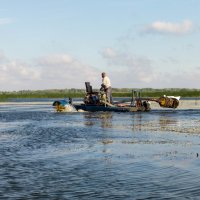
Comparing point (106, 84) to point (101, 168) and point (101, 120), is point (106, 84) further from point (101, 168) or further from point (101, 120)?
point (101, 168)

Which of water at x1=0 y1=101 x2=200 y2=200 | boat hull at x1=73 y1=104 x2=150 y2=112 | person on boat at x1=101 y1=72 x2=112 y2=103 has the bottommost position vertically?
water at x1=0 y1=101 x2=200 y2=200

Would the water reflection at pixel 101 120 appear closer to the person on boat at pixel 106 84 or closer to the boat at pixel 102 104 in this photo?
the boat at pixel 102 104

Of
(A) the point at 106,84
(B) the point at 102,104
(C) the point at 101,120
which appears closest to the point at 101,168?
(C) the point at 101,120

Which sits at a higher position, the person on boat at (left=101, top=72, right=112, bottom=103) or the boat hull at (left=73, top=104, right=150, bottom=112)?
the person on boat at (left=101, top=72, right=112, bottom=103)

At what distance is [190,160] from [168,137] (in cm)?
789

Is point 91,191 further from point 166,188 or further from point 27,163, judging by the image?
point 27,163

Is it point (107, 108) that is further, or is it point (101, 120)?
point (107, 108)

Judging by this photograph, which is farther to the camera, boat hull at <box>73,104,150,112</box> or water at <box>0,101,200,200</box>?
boat hull at <box>73,104,150,112</box>

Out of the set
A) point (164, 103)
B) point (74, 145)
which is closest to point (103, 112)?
point (164, 103)

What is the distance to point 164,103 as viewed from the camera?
49.2 metres

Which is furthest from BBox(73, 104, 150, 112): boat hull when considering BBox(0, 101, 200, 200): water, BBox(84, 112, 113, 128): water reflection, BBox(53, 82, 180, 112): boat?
BBox(0, 101, 200, 200): water

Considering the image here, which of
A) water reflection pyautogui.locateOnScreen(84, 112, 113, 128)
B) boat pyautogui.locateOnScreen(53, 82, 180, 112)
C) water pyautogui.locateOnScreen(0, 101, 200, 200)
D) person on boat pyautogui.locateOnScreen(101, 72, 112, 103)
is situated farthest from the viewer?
boat pyautogui.locateOnScreen(53, 82, 180, 112)

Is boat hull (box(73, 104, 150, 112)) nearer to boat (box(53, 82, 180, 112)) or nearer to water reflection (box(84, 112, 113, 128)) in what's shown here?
boat (box(53, 82, 180, 112))

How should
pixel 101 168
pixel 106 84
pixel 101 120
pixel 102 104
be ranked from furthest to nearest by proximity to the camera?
pixel 102 104, pixel 106 84, pixel 101 120, pixel 101 168
